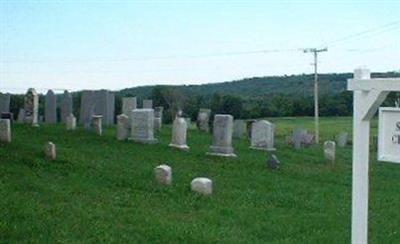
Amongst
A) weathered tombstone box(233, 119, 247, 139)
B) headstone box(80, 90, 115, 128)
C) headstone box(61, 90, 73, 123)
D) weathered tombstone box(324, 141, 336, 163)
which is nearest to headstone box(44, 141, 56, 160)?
weathered tombstone box(324, 141, 336, 163)

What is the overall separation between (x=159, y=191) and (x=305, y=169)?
823 centimetres

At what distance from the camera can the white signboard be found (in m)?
5.69

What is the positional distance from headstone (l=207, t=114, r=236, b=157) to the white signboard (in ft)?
48.5

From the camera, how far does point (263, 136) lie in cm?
2488

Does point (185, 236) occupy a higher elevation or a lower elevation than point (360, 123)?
lower

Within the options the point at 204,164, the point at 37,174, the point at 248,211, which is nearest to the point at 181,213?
the point at 248,211

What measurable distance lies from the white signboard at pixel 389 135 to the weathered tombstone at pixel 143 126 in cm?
1663

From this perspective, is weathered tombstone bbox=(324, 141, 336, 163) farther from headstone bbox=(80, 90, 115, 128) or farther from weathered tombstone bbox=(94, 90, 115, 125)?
weathered tombstone bbox=(94, 90, 115, 125)

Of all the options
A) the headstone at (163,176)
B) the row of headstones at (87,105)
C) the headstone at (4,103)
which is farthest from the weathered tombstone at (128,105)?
the headstone at (163,176)

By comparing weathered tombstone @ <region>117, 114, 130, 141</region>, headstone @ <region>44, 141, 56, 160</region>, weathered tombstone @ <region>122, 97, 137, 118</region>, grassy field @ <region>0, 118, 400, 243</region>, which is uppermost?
weathered tombstone @ <region>122, 97, 137, 118</region>

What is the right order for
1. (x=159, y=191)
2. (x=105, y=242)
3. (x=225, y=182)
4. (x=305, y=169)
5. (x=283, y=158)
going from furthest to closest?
(x=283, y=158), (x=305, y=169), (x=225, y=182), (x=159, y=191), (x=105, y=242)

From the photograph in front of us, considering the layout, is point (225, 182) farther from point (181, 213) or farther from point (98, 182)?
point (181, 213)

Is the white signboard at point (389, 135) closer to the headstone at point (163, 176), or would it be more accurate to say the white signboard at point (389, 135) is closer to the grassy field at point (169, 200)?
the grassy field at point (169, 200)

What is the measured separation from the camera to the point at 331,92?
74.4m
